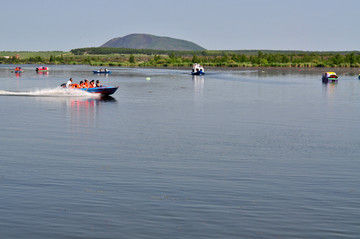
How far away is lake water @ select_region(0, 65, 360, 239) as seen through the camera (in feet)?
56.7

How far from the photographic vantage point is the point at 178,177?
24.0 metres

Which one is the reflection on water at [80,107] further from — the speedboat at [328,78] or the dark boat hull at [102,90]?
the speedboat at [328,78]

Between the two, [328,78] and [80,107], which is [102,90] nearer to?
[80,107]

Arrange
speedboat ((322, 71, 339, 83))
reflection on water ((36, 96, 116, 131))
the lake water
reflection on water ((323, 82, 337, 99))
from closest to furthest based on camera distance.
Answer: the lake water, reflection on water ((36, 96, 116, 131)), reflection on water ((323, 82, 337, 99)), speedboat ((322, 71, 339, 83))

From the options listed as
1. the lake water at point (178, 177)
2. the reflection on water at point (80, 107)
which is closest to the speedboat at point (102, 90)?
the reflection on water at point (80, 107)

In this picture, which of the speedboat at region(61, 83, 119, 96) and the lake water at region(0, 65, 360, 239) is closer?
the lake water at region(0, 65, 360, 239)

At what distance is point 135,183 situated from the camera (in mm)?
22656

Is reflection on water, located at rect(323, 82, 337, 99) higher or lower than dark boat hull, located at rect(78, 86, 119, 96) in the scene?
lower

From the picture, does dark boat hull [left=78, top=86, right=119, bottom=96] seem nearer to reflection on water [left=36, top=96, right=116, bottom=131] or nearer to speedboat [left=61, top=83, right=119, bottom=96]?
speedboat [left=61, top=83, right=119, bottom=96]

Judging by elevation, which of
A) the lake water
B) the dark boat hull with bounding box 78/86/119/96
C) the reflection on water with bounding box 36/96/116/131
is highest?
the dark boat hull with bounding box 78/86/119/96

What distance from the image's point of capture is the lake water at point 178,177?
1728cm

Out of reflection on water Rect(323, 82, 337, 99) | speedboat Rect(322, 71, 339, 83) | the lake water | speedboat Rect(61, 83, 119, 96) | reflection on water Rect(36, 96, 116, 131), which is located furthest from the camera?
speedboat Rect(322, 71, 339, 83)

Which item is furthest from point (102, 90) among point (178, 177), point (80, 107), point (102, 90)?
point (178, 177)

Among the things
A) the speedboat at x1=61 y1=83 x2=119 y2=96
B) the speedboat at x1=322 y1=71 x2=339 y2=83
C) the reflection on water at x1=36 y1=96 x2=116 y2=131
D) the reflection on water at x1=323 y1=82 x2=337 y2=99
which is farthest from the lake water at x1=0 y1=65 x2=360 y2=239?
the speedboat at x1=322 y1=71 x2=339 y2=83
